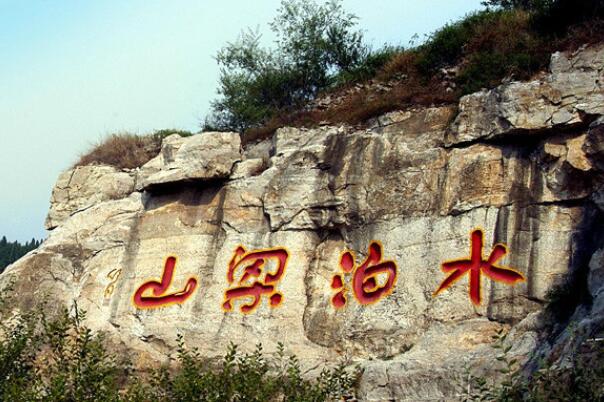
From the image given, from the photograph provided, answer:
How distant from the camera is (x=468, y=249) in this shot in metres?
17.1

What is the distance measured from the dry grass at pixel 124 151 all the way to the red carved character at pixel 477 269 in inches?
339

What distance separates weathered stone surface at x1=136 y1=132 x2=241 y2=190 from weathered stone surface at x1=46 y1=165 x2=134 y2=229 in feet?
5.93

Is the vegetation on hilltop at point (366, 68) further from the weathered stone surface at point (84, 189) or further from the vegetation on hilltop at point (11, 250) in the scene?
the vegetation on hilltop at point (11, 250)

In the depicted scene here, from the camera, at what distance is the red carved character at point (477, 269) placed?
16.7 meters

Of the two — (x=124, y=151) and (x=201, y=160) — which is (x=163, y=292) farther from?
(x=124, y=151)

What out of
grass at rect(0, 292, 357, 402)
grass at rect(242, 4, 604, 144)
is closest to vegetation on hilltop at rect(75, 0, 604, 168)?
grass at rect(242, 4, 604, 144)

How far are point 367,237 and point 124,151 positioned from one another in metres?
7.62

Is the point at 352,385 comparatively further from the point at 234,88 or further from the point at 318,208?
the point at 234,88

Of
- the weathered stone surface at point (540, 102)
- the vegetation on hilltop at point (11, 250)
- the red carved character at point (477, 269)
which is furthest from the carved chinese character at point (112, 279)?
the vegetation on hilltop at point (11, 250)

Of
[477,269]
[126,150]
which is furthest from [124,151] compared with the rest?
[477,269]

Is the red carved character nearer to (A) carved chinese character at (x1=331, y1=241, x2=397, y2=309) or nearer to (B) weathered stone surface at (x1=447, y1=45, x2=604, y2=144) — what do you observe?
(A) carved chinese character at (x1=331, y1=241, x2=397, y2=309)

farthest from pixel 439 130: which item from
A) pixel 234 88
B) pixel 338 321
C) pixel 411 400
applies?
pixel 234 88

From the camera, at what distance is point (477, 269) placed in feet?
55.5

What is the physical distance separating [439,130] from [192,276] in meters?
4.88
